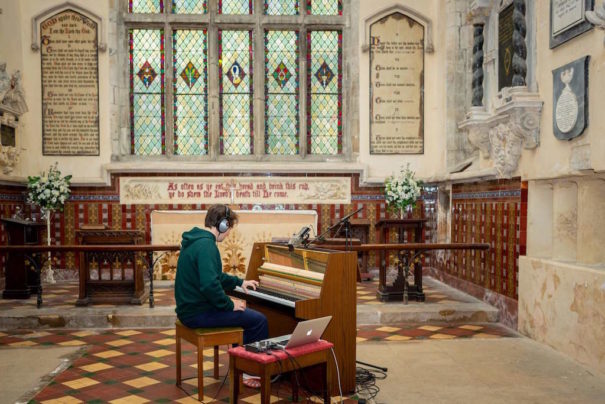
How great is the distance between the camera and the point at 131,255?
7469 millimetres

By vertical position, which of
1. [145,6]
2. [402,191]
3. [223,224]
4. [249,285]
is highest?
[145,6]

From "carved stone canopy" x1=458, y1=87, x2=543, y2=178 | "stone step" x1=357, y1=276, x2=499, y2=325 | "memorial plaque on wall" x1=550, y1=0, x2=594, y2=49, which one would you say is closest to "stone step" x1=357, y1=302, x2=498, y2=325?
"stone step" x1=357, y1=276, x2=499, y2=325

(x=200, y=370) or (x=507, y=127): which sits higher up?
(x=507, y=127)

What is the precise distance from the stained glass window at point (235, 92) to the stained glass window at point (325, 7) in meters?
1.18

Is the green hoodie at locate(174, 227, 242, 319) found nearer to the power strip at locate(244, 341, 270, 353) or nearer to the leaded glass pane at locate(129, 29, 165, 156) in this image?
the power strip at locate(244, 341, 270, 353)

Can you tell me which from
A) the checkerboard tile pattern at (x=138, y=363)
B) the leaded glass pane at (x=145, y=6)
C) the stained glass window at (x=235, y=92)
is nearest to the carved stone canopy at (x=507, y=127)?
the checkerboard tile pattern at (x=138, y=363)

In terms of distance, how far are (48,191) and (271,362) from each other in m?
6.53

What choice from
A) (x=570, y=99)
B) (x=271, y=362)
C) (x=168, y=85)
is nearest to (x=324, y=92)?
(x=168, y=85)

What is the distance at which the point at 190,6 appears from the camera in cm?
1000

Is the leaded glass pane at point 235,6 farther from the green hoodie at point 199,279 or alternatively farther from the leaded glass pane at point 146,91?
the green hoodie at point 199,279

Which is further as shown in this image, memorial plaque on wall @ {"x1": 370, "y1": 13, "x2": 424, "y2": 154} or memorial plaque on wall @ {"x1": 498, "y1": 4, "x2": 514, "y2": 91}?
memorial plaque on wall @ {"x1": 370, "y1": 13, "x2": 424, "y2": 154}

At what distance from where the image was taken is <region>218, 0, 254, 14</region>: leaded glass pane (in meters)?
10.0

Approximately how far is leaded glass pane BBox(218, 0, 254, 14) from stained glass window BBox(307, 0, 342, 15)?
1053 mm

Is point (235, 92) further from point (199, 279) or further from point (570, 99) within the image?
point (199, 279)
